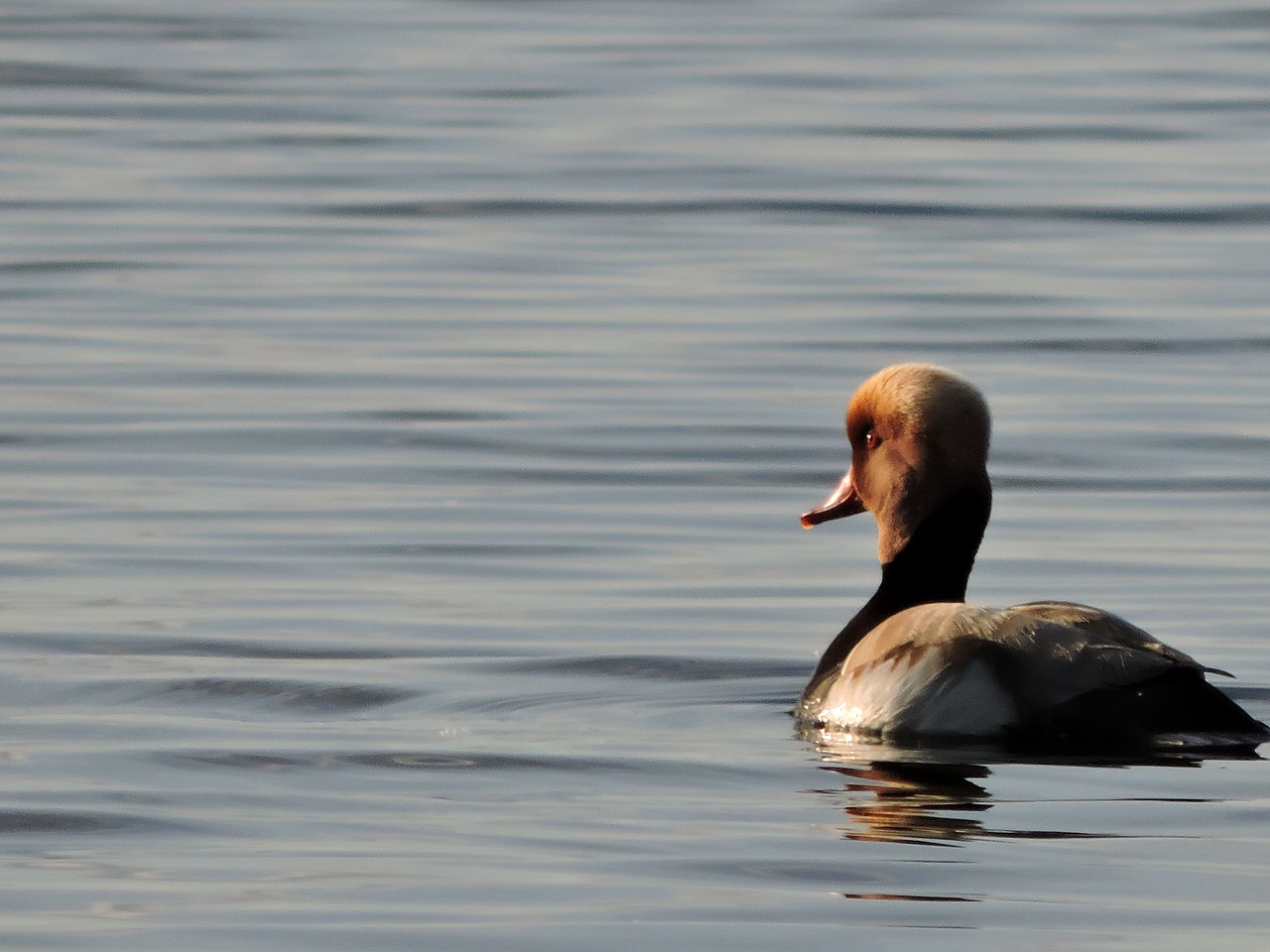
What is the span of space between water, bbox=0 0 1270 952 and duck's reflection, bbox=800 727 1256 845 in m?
0.02

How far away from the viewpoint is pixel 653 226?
17.6 metres

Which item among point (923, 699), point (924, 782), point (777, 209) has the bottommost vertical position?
point (924, 782)

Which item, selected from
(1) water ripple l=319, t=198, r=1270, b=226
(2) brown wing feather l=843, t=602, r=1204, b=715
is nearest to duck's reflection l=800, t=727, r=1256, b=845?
(2) brown wing feather l=843, t=602, r=1204, b=715

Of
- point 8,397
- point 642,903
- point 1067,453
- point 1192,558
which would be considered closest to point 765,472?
point 1067,453

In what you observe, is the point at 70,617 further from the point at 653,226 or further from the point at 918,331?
the point at 653,226

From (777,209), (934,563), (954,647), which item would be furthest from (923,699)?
(777,209)

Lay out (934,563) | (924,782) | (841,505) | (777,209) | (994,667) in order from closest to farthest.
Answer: (924,782)
(994,667)
(934,563)
(841,505)
(777,209)

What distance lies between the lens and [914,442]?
324 inches

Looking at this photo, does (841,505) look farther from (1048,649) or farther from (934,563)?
(1048,649)

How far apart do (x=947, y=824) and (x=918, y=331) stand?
26.2ft

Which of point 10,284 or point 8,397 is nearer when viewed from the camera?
point 8,397

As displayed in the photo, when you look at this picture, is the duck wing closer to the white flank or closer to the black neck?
the white flank

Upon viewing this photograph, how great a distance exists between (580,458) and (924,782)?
16.5 feet

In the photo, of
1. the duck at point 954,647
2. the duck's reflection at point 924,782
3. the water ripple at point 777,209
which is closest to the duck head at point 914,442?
the duck at point 954,647
